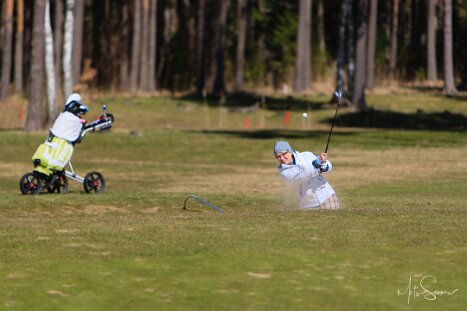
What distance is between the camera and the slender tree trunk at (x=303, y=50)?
6825cm

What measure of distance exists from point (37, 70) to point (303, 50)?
26.2 meters

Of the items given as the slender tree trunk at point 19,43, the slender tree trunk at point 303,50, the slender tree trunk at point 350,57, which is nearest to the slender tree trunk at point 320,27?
the slender tree trunk at point 303,50

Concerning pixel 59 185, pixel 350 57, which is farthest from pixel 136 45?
pixel 59 185

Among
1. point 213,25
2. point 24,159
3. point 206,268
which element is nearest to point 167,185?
point 24,159

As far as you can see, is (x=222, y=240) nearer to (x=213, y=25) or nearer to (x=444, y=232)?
(x=444, y=232)

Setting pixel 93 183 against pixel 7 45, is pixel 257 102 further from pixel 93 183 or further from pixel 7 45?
pixel 93 183

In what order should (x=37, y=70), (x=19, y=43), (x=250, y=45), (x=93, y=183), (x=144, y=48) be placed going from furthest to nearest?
(x=250, y=45) → (x=144, y=48) → (x=19, y=43) → (x=37, y=70) → (x=93, y=183)

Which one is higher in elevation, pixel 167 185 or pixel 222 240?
pixel 222 240

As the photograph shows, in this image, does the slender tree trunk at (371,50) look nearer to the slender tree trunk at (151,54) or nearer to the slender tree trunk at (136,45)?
the slender tree trunk at (151,54)

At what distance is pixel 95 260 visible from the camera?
14258 millimetres

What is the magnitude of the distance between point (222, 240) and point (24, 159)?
76.5ft

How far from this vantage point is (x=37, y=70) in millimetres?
45781

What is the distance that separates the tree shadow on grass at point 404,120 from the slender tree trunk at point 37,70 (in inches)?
530

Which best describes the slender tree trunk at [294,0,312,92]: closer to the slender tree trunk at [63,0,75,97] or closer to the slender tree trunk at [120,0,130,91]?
the slender tree trunk at [120,0,130,91]
